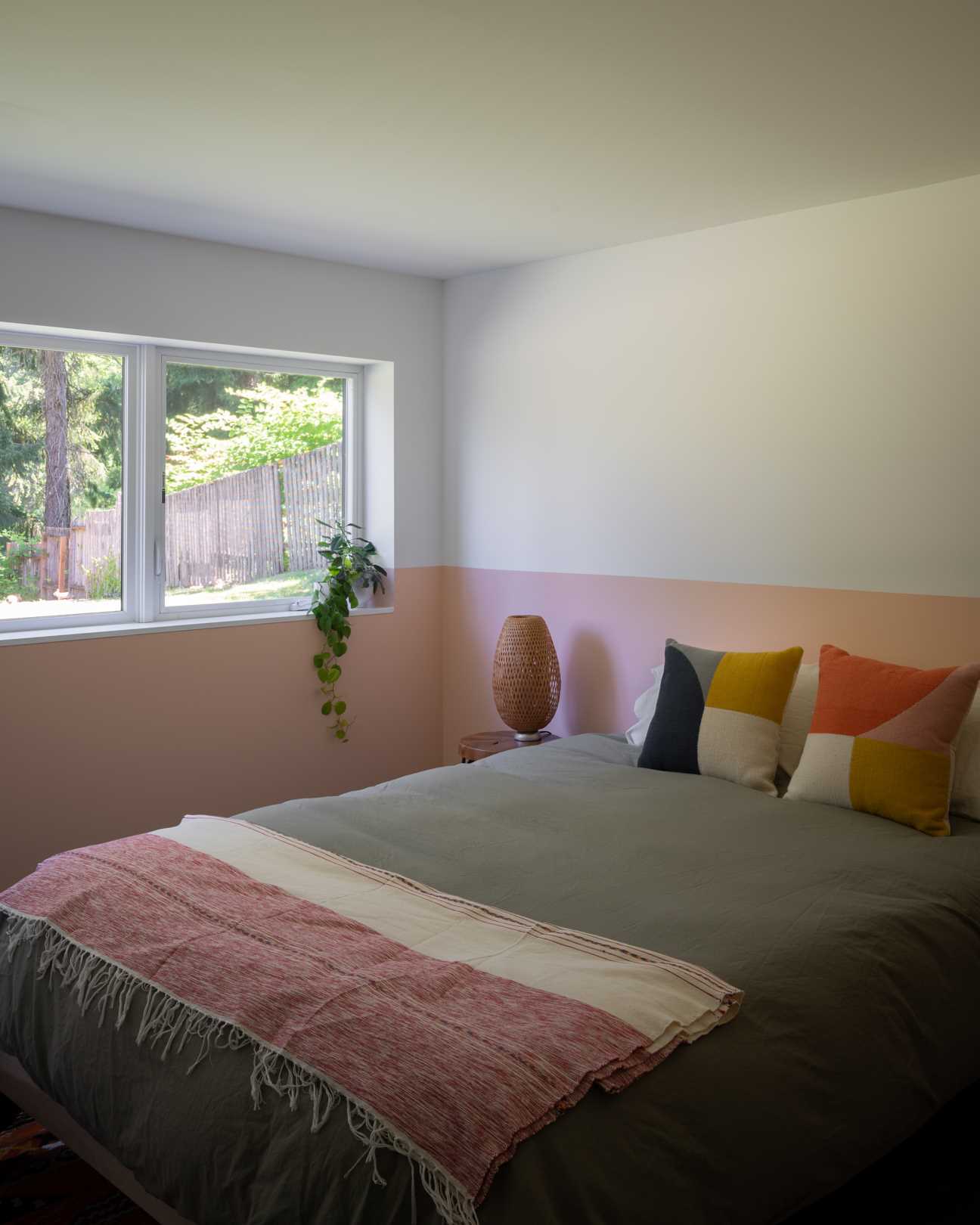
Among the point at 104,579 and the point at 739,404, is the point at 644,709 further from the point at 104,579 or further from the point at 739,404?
the point at 104,579

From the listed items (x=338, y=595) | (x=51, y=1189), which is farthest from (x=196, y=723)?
(x=51, y=1189)

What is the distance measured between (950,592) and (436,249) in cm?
230

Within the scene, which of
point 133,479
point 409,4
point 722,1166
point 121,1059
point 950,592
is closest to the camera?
point 722,1166

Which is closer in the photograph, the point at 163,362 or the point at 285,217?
the point at 285,217

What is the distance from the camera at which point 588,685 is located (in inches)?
176

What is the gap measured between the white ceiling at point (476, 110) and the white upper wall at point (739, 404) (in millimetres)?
207

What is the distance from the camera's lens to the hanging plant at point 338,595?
454 centimetres

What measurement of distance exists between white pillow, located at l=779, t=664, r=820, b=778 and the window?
2.21 metres

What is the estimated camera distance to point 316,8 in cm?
220

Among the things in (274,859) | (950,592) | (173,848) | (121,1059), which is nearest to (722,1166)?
(121,1059)

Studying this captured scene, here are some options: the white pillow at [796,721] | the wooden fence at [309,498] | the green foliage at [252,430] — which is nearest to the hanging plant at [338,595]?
the wooden fence at [309,498]

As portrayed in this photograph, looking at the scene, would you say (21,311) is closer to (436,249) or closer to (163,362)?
(163,362)

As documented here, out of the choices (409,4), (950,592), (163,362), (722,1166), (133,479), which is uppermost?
(409,4)

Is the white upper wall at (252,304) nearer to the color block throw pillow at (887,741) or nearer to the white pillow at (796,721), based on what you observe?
the white pillow at (796,721)
